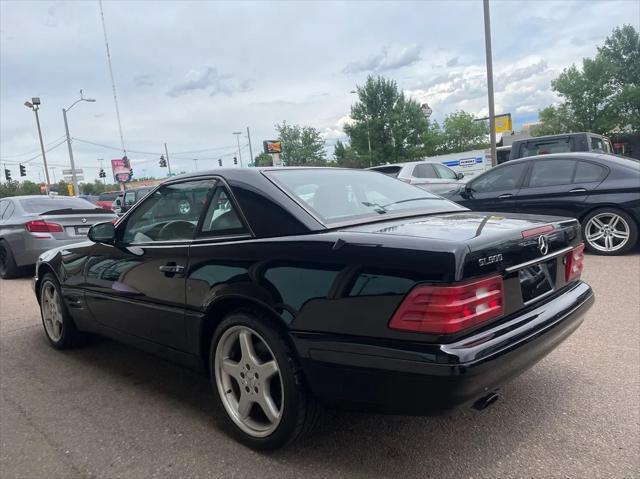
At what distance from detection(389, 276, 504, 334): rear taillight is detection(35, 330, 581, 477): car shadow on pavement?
15.3 inches

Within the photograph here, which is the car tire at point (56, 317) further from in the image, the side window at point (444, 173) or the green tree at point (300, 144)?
the green tree at point (300, 144)

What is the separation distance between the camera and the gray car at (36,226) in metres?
7.77

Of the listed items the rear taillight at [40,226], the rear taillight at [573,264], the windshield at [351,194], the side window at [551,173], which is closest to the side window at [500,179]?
the side window at [551,173]

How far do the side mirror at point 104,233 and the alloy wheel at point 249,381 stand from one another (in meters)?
1.35

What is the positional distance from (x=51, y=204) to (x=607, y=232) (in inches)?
339

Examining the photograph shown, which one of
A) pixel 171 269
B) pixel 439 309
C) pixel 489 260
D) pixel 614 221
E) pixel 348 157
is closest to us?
pixel 439 309

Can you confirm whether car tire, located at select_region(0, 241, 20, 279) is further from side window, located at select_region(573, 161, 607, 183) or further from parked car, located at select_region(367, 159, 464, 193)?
side window, located at select_region(573, 161, 607, 183)

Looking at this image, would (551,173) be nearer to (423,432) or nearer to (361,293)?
(423,432)

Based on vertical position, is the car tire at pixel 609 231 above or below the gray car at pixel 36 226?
below

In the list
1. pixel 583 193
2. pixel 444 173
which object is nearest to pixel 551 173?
pixel 583 193

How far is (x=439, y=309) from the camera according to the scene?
194 centimetres

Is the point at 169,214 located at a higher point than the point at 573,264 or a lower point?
higher

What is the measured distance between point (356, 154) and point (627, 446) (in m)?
39.2

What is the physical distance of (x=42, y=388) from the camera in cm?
354
